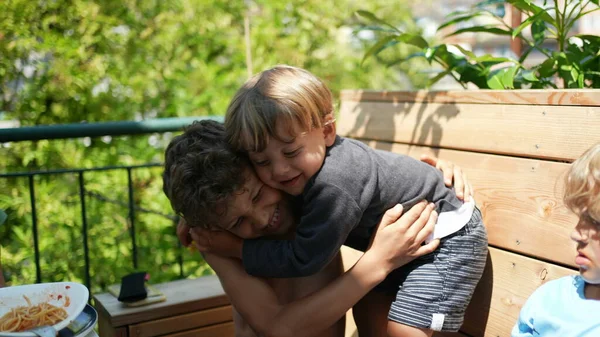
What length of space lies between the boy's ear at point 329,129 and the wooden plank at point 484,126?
55cm

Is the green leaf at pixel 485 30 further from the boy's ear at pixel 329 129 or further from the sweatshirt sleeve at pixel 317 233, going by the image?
the sweatshirt sleeve at pixel 317 233

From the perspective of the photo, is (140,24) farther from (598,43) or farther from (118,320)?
(598,43)

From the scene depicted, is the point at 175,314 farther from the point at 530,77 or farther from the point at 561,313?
the point at 530,77

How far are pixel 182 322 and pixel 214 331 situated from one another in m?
0.16

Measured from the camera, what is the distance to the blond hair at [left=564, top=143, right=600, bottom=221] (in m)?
1.51

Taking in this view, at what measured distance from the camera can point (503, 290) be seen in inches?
81.9

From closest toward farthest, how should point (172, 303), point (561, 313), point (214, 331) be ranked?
point (561, 313) → point (172, 303) → point (214, 331)

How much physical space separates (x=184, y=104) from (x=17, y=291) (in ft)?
10.5

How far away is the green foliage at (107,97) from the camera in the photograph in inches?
→ 161

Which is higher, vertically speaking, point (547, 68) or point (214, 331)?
point (547, 68)

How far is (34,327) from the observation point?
4.85 feet

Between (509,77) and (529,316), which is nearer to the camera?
(529,316)

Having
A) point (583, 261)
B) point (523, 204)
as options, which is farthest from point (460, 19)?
point (583, 261)

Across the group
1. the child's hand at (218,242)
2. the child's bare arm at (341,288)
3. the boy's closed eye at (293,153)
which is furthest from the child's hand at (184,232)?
the boy's closed eye at (293,153)
